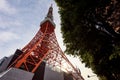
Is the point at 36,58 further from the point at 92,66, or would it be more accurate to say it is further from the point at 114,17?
the point at 114,17

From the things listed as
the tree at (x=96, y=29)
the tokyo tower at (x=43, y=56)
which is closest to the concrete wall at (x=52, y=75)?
the tokyo tower at (x=43, y=56)

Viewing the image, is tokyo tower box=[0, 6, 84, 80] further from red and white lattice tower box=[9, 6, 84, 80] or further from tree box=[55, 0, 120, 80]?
tree box=[55, 0, 120, 80]

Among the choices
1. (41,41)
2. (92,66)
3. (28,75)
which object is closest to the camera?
(92,66)

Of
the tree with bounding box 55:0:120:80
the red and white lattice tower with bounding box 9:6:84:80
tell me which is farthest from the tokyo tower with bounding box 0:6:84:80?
the tree with bounding box 55:0:120:80

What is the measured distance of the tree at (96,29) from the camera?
637 centimetres

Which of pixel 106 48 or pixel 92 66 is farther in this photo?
Answer: pixel 92 66

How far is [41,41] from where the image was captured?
27953 mm

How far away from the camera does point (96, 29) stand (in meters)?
6.75

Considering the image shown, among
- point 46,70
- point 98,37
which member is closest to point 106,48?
point 98,37

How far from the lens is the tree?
637 cm

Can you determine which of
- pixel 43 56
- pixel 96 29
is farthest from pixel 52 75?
pixel 96 29

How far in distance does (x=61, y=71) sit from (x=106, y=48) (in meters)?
19.9

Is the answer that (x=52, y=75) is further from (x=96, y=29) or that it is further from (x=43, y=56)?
(x=96, y=29)

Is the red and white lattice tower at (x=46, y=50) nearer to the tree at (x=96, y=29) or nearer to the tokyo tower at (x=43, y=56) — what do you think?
the tokyo tower at (x=43, y=56)
